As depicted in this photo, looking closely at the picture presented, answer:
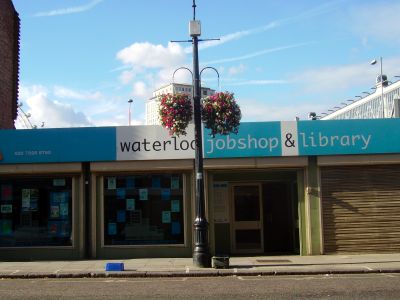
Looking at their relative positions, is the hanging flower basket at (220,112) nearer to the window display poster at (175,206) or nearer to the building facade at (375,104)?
the window display poster at (175,206)

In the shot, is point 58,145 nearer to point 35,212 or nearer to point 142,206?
point 35,212

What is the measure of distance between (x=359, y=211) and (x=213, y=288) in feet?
25.0

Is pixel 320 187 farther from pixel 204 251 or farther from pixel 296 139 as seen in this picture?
pixel 204 251

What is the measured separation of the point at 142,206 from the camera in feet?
55.1

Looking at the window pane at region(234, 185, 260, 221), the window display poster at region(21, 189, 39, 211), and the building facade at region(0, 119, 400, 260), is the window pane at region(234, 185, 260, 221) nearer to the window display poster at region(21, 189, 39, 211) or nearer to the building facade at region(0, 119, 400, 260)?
the building facade at region(0, 119, 400, 260)

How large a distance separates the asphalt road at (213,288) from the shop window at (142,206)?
428 cm

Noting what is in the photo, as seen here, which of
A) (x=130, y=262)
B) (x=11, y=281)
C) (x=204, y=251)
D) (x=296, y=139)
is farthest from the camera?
(x=296, y=139)

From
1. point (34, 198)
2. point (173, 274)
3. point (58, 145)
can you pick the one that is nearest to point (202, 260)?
point (173, 274)

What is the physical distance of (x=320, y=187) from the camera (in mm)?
16547

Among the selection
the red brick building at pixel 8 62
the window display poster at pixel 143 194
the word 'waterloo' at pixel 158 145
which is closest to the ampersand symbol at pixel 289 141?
the word 'waterloo' at pixel 158 145

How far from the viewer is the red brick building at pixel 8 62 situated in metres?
21.2

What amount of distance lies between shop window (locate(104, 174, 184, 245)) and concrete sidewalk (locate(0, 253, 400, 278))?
3.66 feet

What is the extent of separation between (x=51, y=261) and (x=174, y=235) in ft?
12.4

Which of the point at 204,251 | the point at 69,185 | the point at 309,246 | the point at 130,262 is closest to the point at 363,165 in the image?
the point at 309,246
